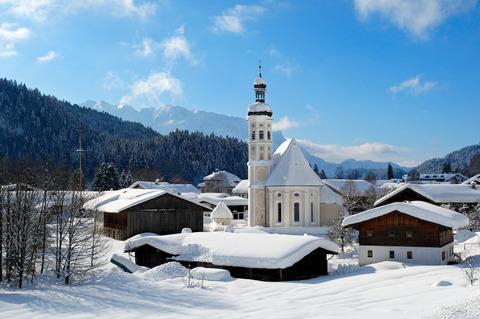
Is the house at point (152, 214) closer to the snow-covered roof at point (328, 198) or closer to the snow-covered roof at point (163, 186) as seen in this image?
the snow-covered roof at point (328, 198)

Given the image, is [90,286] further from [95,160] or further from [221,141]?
[221,141]

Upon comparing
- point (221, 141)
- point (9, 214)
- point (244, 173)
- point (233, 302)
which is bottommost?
point (233, 302)

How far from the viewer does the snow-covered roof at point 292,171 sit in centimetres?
5295

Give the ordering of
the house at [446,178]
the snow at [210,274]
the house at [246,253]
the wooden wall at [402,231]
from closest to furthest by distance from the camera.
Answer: the snow at [210,274]
the house at [246,253]
the wooden wall at [402,231]
the house at [446,178]

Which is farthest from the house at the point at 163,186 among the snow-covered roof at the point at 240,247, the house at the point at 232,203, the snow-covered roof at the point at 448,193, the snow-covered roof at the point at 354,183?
the snow-covered roof at the point at 240,247

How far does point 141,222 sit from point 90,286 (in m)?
23.9

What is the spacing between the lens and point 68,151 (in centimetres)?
16512

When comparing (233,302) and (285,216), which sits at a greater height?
(285,216)

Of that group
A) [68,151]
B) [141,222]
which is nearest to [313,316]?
[141,222]

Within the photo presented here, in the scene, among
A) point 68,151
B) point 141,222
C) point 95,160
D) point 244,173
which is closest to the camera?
point 141,222

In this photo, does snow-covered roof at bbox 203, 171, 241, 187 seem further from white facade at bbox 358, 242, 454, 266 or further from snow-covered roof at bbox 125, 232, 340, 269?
white facade at bbox 358, 242, 454, 266

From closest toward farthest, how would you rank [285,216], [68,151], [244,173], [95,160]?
1. [285,216]
2. [95,160]
3. [68,151]
4. [244,173]

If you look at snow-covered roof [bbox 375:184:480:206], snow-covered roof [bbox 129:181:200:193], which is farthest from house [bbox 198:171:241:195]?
snow-covered roof [bbox 375:184:480:206]

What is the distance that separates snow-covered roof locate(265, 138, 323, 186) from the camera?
174ft
